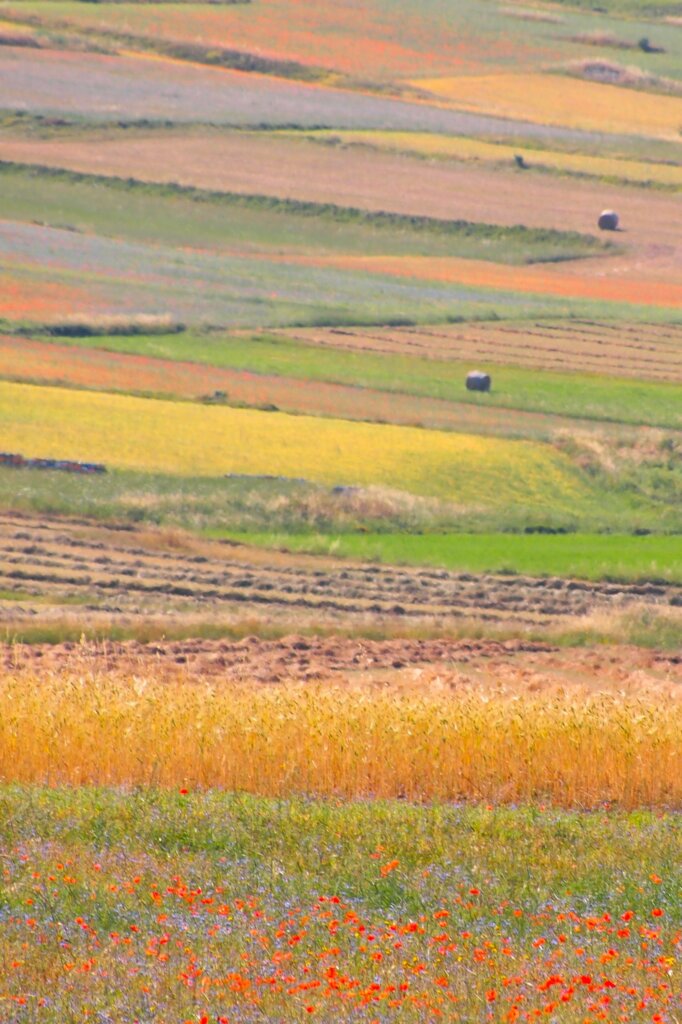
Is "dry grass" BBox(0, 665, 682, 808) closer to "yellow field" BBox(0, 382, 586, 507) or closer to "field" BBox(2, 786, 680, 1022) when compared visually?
"field" BBox(2, 786, 680, 1022)

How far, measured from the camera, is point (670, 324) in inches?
1929

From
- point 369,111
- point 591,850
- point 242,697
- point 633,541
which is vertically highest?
point 369,111

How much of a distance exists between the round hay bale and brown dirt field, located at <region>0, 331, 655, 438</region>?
2643 centimetres

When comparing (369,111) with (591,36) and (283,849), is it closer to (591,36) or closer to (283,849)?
(591,36)

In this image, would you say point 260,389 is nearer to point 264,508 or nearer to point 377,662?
point 264,508

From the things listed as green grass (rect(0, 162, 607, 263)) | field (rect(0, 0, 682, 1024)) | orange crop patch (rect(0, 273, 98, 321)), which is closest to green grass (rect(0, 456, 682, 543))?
field (rect(0, 0, 682, 1024))

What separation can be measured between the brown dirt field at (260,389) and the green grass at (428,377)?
1.89ft

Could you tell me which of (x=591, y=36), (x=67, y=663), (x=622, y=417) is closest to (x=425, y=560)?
(x=67, y=663)

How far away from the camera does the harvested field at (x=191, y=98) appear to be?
7375cm

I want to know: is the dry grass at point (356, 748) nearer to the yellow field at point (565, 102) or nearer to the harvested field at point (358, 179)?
the harvested field at point (358, 179)

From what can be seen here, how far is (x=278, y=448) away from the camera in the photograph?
32281mm

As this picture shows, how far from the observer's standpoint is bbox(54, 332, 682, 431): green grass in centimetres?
3769

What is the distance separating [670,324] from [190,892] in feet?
140

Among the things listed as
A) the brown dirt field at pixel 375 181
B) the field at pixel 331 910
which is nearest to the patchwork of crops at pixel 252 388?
the brown dirt field at pixel 375 181
